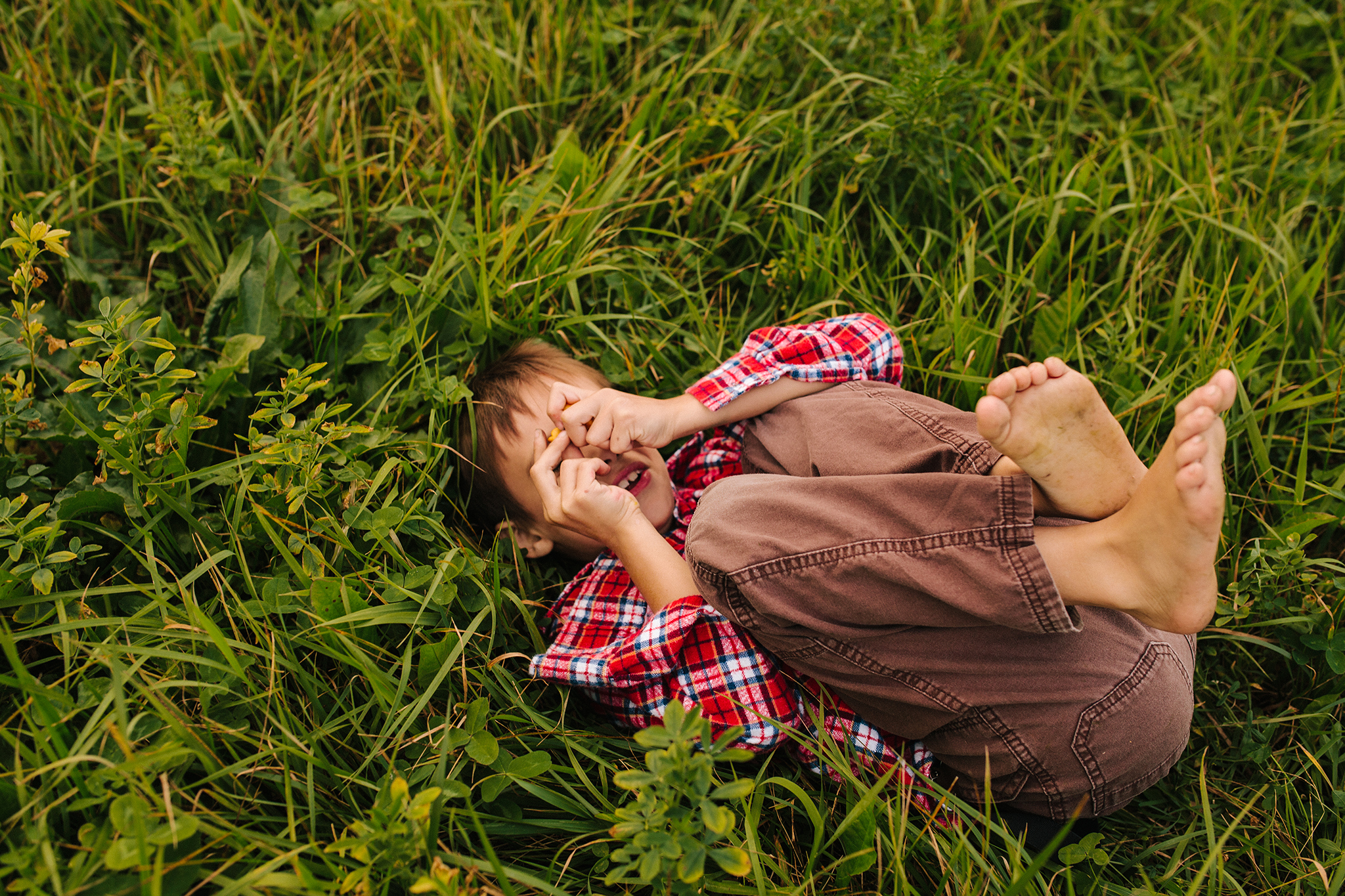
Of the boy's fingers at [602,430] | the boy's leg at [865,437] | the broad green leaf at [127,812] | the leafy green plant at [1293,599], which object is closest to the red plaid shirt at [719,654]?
the boy's leg at [865,437]

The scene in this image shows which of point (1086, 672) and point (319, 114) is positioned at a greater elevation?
point (319, 114)

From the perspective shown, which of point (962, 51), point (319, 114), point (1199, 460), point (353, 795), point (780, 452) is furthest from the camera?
point (962, 51)

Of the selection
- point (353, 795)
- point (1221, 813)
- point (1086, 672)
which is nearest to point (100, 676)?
point (353, 795)

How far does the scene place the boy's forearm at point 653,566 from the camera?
163cm

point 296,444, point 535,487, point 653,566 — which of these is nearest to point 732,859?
point 653,566

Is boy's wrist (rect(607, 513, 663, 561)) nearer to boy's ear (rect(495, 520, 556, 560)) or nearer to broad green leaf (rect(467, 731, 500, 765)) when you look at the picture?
boy's ear (rect(495, 520, 556, 560))

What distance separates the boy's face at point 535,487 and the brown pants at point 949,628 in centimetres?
34

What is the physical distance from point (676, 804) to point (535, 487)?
88 centimetres

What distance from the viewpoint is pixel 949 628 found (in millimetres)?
1389

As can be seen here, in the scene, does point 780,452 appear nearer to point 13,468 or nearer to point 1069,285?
point 1069,285

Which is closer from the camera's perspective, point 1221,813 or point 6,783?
point 6,783

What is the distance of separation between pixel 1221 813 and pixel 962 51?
234cm

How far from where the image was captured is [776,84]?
242 centimetres

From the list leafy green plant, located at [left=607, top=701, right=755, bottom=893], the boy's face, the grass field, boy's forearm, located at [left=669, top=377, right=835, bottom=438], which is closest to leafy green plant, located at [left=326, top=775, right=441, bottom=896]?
the grass field
